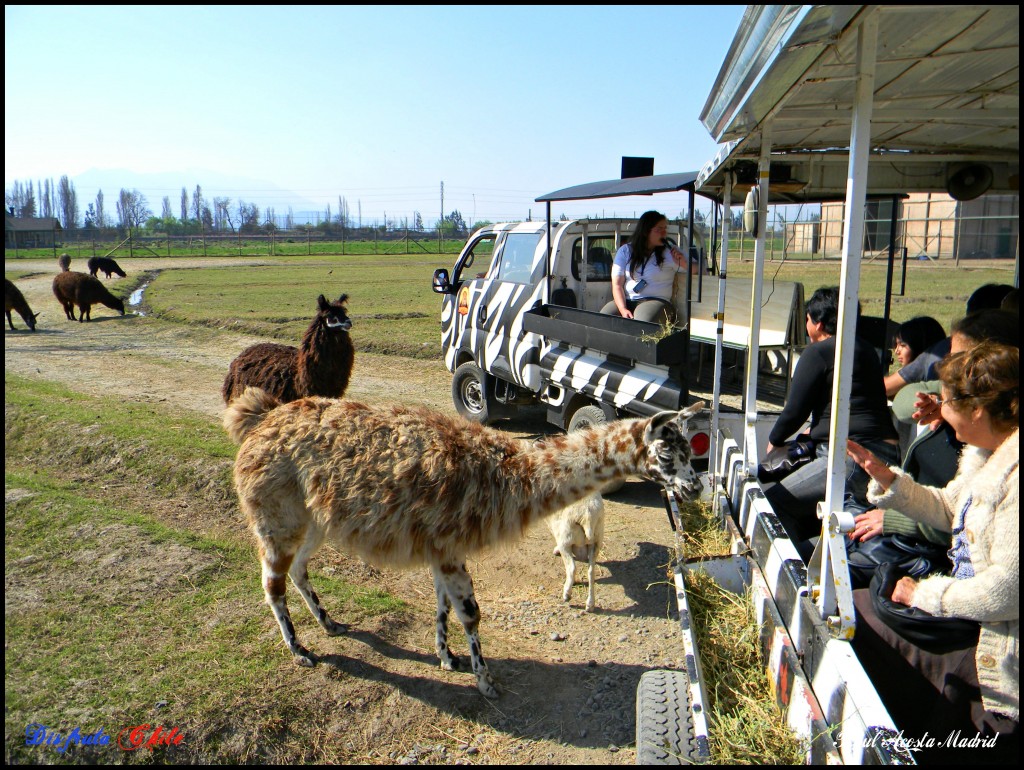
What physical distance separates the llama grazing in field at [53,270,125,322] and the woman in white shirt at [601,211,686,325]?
19.6 m

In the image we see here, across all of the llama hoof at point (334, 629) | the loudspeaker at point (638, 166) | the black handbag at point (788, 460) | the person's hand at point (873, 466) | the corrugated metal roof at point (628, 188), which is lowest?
the llama hoof at point (334, 629)

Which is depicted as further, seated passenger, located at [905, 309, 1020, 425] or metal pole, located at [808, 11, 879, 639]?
seated passenger, located at [905, 309, 1020, 425]

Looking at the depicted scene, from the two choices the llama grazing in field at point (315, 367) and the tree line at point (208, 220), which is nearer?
the llama grazing in field at point (315, 367)

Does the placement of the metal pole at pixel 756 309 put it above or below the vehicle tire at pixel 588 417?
above

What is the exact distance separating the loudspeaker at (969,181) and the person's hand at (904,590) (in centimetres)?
503

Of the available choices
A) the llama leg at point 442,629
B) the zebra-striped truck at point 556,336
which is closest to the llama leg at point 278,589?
the llama leg at point 442,629

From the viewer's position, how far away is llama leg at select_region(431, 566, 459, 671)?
4.62 meters

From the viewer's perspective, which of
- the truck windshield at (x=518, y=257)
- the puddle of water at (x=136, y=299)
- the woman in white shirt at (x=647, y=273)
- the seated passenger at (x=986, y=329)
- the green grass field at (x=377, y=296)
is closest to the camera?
the seated passenger at (x=986, y=329)

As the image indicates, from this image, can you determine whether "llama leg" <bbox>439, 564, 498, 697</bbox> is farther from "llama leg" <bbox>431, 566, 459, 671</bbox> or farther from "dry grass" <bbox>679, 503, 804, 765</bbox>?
"dry grass" <bbox>679, 503, 804, 765</bbox>

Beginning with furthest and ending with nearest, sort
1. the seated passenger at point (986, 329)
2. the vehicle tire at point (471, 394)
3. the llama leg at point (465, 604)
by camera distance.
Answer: the vehicle tire at point (471, 394), the llama leg at point (465, 604), the seated passenger at point (986, 329)

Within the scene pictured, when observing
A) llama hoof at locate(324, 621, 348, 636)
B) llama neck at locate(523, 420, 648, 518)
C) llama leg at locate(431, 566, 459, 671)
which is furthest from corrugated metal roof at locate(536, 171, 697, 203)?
llama hoof at locate(324, 621, 348, 636)

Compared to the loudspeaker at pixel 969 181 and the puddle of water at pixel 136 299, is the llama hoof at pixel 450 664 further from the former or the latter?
the puddle of water at pixel 136 299

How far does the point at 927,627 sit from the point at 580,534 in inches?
123

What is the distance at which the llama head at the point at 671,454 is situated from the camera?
4.34 meters
